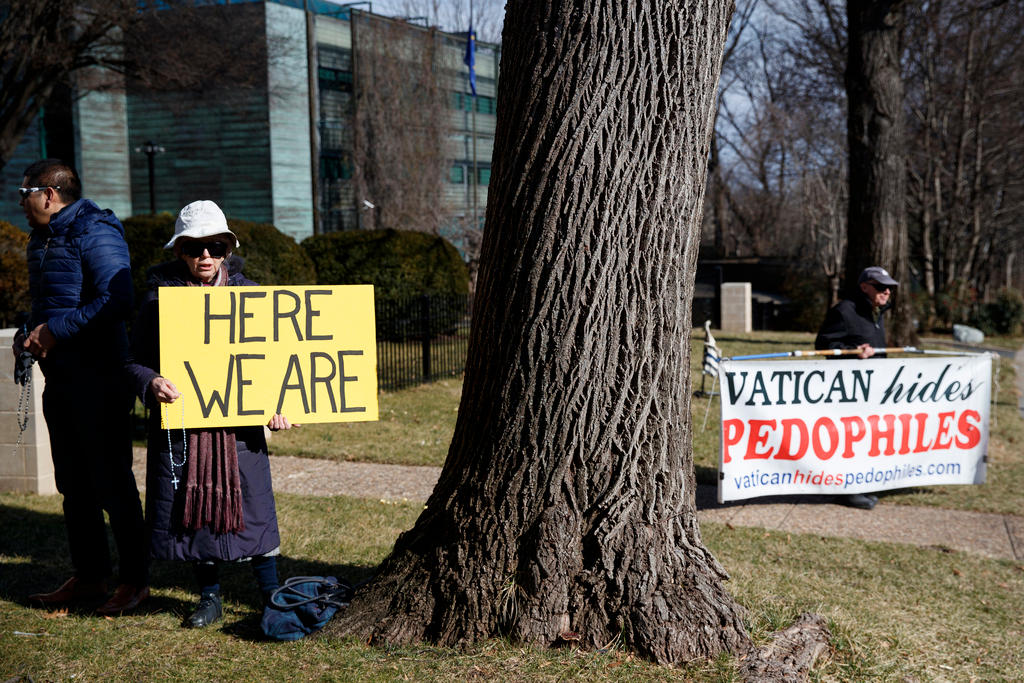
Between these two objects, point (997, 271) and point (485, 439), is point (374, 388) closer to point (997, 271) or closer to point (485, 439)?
point (485, 439)

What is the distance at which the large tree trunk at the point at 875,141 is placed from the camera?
51.9 ft

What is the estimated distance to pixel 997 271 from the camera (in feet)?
108

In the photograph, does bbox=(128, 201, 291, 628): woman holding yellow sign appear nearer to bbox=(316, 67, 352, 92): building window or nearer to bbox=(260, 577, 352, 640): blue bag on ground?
bbox=(260, 577, 352, 640): blue bag on ground

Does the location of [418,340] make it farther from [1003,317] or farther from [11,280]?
[1003,317]

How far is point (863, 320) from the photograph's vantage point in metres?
7.76

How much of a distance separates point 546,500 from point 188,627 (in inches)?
67.1

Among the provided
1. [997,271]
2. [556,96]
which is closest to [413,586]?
[556,96]

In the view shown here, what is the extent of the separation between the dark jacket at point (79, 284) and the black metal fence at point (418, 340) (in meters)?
7.97

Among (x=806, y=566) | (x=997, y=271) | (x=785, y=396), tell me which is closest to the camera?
(x=806, y=566)

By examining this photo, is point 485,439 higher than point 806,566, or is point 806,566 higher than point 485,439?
point 485,439

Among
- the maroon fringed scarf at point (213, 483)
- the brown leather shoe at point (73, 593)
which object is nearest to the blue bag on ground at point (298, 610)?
the maroon fringed scarf at point (213, 483)

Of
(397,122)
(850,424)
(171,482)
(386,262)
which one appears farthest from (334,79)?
(171,482)

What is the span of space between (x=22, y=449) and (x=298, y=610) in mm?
4079

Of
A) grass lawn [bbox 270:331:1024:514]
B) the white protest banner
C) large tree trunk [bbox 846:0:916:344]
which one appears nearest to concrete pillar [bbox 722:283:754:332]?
large tree trunk [bbox 846:0:916:344]
